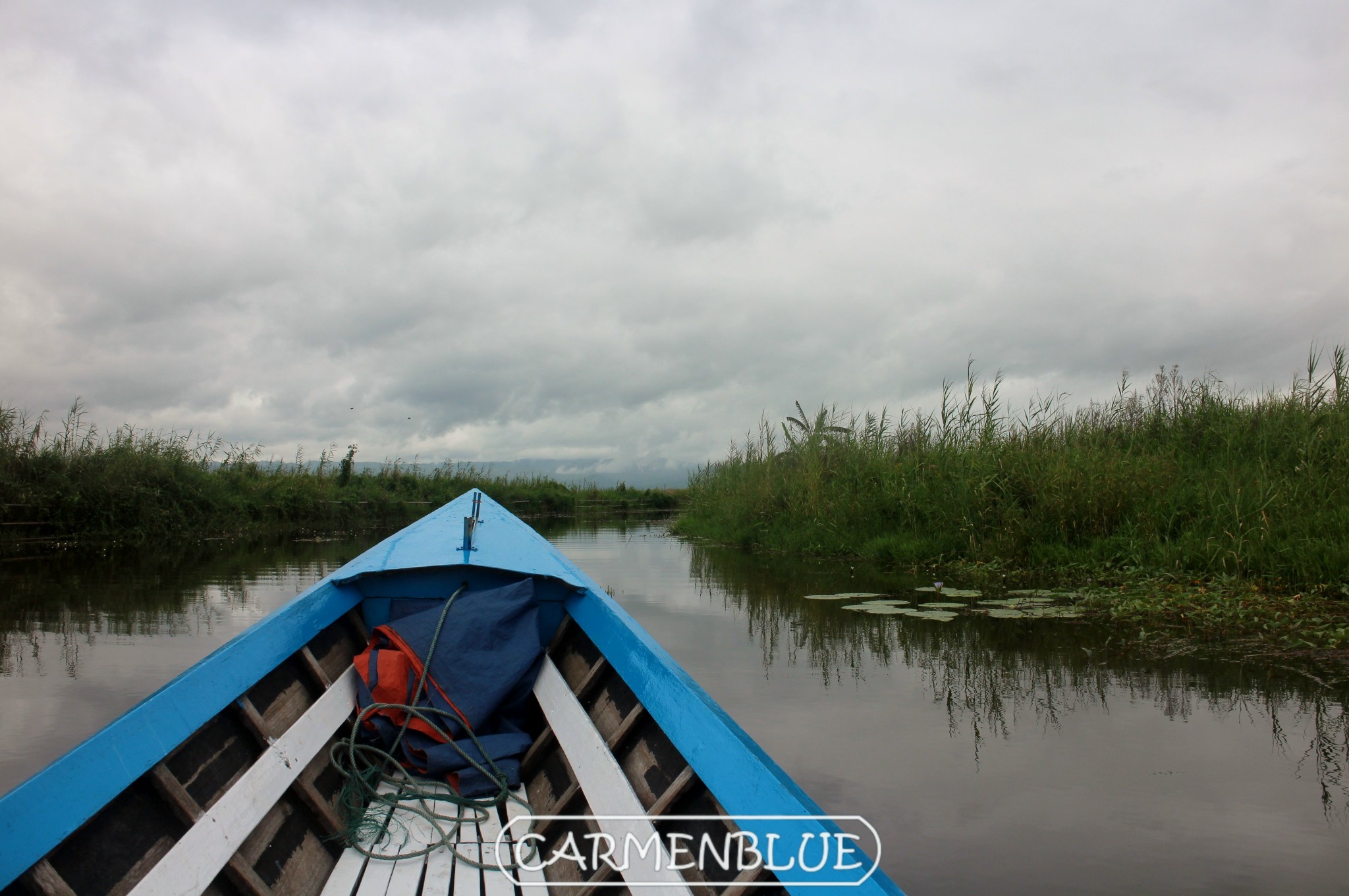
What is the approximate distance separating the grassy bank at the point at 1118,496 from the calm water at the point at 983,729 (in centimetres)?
184

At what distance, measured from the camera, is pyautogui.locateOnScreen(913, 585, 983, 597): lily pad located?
6.82 m

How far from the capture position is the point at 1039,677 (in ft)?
14.8

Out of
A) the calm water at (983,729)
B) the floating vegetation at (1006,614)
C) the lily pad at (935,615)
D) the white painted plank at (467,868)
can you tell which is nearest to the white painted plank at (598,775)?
the white painted plank at (467,868)

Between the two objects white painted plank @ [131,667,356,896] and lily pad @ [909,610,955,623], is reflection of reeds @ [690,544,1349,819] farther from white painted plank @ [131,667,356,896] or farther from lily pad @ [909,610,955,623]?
white painted plank @ [131,667,356,896]

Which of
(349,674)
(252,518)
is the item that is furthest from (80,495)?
(349,674)

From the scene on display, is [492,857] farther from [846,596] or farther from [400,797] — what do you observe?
[846,596]

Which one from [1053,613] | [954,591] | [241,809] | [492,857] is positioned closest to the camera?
[241,809]

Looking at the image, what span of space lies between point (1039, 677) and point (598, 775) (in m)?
3.31

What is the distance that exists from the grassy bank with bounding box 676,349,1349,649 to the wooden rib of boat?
4934 mm

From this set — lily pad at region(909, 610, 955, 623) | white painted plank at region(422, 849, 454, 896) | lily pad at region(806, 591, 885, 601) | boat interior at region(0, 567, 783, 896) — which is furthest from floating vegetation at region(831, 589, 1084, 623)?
white painted plank at region(422, 849, 454, 896)

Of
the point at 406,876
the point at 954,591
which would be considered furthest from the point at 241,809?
the point at 954,591

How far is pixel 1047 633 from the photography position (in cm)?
547

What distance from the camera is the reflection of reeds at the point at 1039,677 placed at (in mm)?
3561

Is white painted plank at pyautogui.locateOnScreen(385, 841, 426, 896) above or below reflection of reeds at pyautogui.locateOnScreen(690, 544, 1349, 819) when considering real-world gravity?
below
